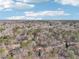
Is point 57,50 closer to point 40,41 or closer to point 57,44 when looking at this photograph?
point 57,44

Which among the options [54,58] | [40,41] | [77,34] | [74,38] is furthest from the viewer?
[77,34]

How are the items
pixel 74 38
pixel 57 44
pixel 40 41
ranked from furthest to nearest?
pixel 74 38 < pixel 40 41 < pixel 57 44

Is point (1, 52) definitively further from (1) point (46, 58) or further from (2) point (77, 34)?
(2) point (77, 34)

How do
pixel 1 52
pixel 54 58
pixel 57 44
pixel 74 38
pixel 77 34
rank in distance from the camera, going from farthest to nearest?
1. pixel 77 34
2. pixel 74 38
3. pixel 57 44
4. pixel 1 52
5. pixel 54 58

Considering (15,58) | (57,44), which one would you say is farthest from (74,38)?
(15,58)

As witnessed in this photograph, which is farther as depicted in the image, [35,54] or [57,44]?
[57,44]

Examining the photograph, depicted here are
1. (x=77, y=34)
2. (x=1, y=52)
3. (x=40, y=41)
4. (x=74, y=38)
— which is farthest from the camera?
(x=77, y=34)

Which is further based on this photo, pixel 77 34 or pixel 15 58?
pixel 77 34

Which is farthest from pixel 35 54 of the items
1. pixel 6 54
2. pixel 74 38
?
pixel 74 38
